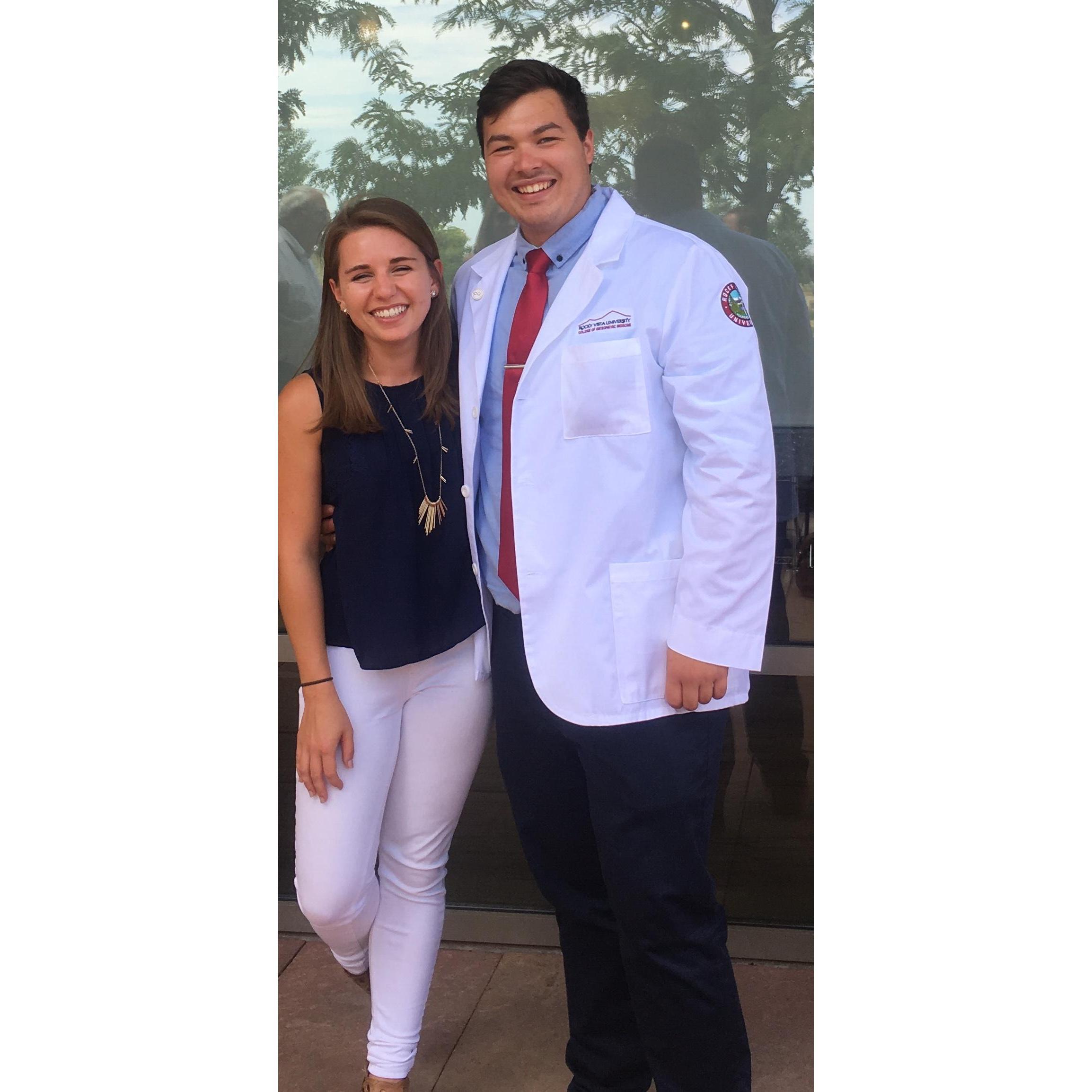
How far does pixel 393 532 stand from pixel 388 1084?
100cm

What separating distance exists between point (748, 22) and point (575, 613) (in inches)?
70.0

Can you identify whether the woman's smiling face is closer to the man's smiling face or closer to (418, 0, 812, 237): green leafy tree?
the man's smiling face

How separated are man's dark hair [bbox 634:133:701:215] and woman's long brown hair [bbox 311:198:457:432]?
1.16 m

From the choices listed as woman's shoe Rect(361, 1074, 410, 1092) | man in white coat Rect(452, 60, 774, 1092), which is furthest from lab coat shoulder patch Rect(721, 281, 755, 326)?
woman's shoe Rect(361, 1074, 410, 1092)

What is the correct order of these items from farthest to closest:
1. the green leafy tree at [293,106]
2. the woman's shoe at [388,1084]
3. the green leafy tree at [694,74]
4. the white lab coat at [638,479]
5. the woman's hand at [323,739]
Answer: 1. the green leafy tree at [293,106]
2. the green leafy tree at [694,74]
3. the woman's shoe at [388,1084]
4. the woman's hand at [323,739]
5. the white lab coat at [638,479]

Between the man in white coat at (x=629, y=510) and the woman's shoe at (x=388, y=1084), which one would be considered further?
the woman's shoe at (x=388, y=1084)

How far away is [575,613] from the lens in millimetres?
1723

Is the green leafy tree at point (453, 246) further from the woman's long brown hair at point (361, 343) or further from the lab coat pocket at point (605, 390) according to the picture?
the lab coat pocket at point (605, 390)

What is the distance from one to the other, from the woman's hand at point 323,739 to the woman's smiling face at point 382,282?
23.0 inches

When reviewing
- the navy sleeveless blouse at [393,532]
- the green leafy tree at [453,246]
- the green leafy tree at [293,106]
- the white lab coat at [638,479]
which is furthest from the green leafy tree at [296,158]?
the white lab coat at [638,479]

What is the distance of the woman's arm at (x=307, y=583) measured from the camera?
5.91 ft

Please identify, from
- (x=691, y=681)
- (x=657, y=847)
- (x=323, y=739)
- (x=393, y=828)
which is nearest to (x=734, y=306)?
(x=691, y=681)

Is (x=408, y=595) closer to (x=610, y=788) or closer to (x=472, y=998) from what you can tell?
(x=610, y=788)
